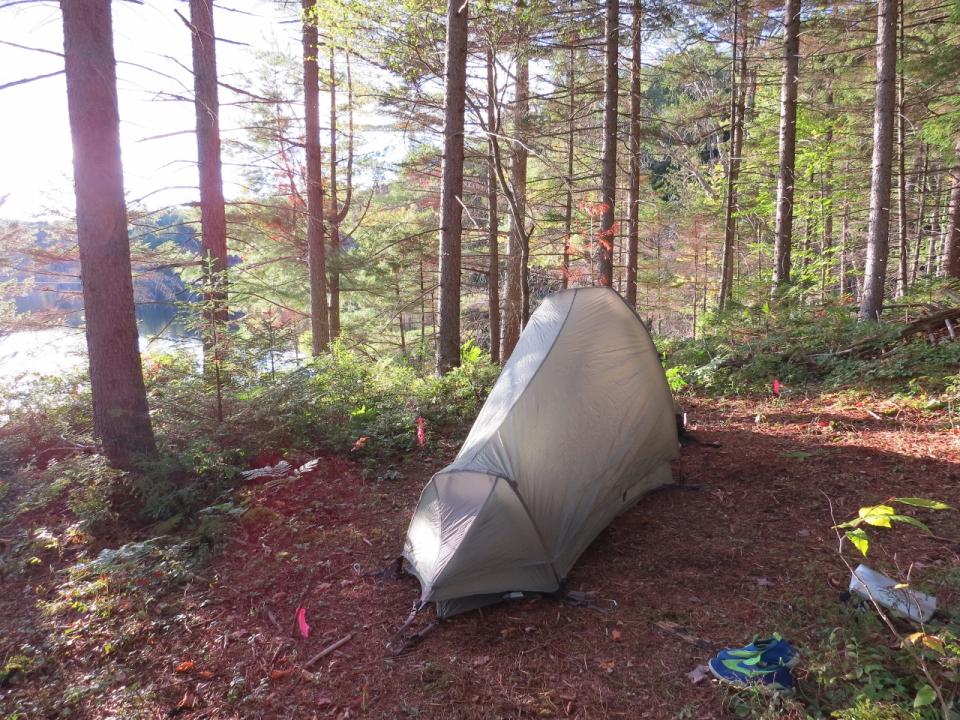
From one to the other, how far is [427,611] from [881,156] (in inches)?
389

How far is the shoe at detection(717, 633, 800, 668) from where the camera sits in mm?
2822

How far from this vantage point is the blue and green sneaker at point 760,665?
271 cm

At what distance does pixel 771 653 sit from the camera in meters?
2.85

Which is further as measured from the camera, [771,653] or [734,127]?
[734,127]

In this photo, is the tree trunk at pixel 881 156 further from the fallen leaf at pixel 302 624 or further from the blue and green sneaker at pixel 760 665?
the fallen leaf at pixel 302 624

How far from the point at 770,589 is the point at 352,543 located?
3.18 m

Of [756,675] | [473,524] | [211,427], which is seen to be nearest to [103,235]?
[211,427]

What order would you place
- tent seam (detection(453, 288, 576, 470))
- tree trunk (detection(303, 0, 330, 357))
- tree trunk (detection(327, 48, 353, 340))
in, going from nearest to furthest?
tent seam (detection(453, 288, 576, 470)) < tree trunk (detection(303, 0, 330, 357)) < tree trunk (detection(327, 48, 353, 340))

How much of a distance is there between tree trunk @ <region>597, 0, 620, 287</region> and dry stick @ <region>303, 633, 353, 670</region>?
25.7 feet

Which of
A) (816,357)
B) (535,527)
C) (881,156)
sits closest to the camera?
(535,527)

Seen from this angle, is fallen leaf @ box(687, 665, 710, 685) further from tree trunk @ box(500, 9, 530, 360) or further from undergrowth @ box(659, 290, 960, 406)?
tree trunk @ box(500, 9, 530, 360)

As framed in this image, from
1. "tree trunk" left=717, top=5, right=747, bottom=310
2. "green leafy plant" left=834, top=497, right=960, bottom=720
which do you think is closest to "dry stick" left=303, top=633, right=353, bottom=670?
"green leafy plant" left=834, top=497, right=960, bottom=720

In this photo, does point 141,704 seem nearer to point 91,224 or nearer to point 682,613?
point 682,613

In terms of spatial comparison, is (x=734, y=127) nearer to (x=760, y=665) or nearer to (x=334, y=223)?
(x=334, y=223)
